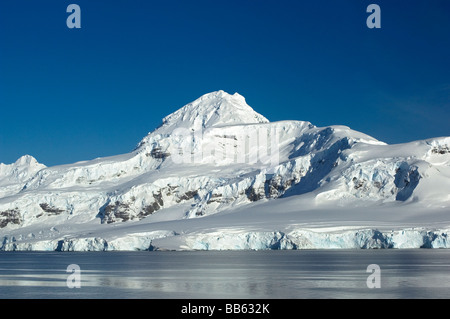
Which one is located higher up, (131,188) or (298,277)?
(131,188)

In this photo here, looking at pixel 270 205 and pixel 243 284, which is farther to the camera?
pixel 270 205

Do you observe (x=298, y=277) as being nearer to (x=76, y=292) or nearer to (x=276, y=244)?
(x=76, y=292)

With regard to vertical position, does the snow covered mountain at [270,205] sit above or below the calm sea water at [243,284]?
above

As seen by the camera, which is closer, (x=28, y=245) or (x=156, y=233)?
(x=156, y=233)

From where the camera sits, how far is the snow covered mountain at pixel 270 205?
114 meters

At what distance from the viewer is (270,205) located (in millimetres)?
155125

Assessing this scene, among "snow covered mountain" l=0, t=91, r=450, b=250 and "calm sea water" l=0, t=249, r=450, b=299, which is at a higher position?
"snow covered mountain" l=0, t=91, r=450, b=250

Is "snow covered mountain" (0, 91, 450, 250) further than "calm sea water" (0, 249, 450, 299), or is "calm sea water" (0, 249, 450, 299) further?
"snow covered mountain" (0, 91, 450, 250)

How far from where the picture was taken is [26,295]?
1631 inches

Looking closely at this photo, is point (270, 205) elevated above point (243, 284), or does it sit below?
above

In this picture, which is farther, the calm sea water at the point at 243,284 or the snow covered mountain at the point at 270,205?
the snow covered mountain at the point at 270,205

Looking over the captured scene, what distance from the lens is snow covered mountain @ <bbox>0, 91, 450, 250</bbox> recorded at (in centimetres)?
11394
